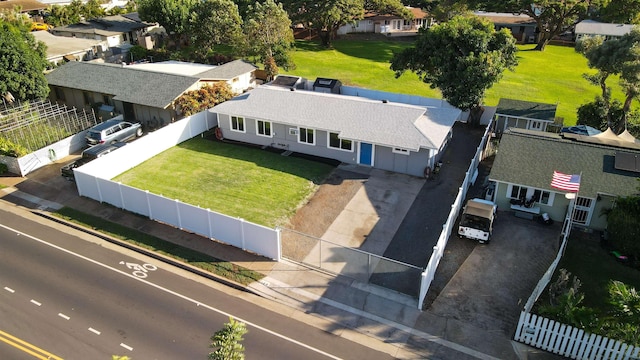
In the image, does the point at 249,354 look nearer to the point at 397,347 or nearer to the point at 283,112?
the point at 397,347

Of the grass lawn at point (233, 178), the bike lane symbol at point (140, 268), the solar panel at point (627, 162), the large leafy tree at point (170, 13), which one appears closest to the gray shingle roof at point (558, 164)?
the solar panel at point (627, 162)

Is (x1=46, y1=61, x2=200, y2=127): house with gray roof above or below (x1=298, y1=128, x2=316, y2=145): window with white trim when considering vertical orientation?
above

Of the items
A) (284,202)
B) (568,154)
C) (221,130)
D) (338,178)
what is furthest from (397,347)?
(221,130)

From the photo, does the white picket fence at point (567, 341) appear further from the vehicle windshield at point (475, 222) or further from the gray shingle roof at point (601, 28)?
the gray shingle roof at point (601, 28)

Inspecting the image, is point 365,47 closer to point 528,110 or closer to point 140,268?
point 528,110

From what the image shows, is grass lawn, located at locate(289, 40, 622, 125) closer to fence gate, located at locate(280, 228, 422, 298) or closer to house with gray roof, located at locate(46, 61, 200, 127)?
house with gray roof, located at locate(46, 61, 200, 127)

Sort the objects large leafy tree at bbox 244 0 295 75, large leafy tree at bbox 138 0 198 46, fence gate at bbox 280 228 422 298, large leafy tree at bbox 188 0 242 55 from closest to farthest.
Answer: fence gate at bbox 280 228 422 298
large leafy tree at bbox 244 0 295 75
large leafy tree at bbox 188 0 242 55
large leafy tree at bbox 138 0 198 46

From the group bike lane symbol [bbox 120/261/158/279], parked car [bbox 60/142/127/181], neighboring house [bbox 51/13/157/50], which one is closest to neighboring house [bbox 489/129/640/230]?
bike lane symbol [bbox 120/261/158/279]
